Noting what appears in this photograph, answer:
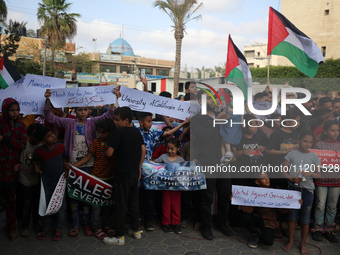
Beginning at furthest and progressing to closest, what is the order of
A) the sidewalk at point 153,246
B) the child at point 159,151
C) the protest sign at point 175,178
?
the child at point 159,151, the protest sign at point 175,178, the sidewalk at point 153,246

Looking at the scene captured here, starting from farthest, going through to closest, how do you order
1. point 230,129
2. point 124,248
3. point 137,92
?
point 137,92
point 230,129
point 124,248

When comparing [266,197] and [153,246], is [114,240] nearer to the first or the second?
[153,246]

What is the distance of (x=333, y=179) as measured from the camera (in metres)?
4.21

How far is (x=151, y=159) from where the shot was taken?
15.8 feet

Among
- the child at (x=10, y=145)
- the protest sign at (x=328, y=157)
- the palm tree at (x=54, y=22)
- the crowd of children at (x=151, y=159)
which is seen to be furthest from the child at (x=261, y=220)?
the palm tree at (x=54, y=22)

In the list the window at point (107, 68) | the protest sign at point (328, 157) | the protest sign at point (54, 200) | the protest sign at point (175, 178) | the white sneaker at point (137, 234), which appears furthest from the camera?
the window at point (107, 68)

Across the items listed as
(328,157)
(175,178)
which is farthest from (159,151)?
(328,157)

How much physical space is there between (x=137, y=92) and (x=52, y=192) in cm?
194

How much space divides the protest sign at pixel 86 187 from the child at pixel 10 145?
28.5 inches

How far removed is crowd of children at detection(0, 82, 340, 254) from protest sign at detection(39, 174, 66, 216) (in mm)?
84

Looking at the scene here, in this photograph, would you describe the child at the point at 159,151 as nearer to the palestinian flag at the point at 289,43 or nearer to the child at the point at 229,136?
the child at the point at 229,136

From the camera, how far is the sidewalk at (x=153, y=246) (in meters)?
3.94

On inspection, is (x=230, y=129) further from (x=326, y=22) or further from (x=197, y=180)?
(x=326, y=22)

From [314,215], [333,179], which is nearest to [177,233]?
[314,215]
